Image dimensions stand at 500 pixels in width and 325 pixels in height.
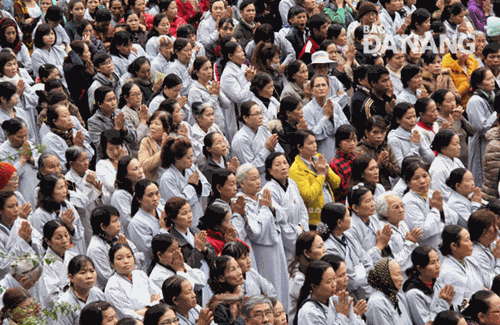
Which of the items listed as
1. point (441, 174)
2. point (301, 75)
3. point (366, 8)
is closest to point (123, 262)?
point (441, 174)

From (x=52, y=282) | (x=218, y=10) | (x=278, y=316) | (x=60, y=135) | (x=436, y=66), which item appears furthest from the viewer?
(x=218, y=10)

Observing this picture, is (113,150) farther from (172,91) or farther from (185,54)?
(185,54)

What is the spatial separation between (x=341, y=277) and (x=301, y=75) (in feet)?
13.7

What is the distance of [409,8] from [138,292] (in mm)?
8671

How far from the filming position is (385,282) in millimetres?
7258

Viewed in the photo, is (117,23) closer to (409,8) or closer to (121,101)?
(121,101)

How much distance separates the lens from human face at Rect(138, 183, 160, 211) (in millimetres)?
8102

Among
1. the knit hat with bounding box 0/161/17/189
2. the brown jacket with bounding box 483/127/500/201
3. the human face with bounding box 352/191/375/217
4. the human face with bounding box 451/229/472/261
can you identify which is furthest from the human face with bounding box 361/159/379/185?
the knit hat with bounding box 0/161/17/189

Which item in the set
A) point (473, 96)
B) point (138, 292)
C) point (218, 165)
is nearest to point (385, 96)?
point (473, 96)

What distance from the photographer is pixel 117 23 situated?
12.9 meters

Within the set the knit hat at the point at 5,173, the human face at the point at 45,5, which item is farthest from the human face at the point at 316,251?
the human face at the point at 45,5

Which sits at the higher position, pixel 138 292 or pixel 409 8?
pixel 138 292

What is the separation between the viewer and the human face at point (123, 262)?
727 cm

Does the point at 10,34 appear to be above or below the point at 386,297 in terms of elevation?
below
